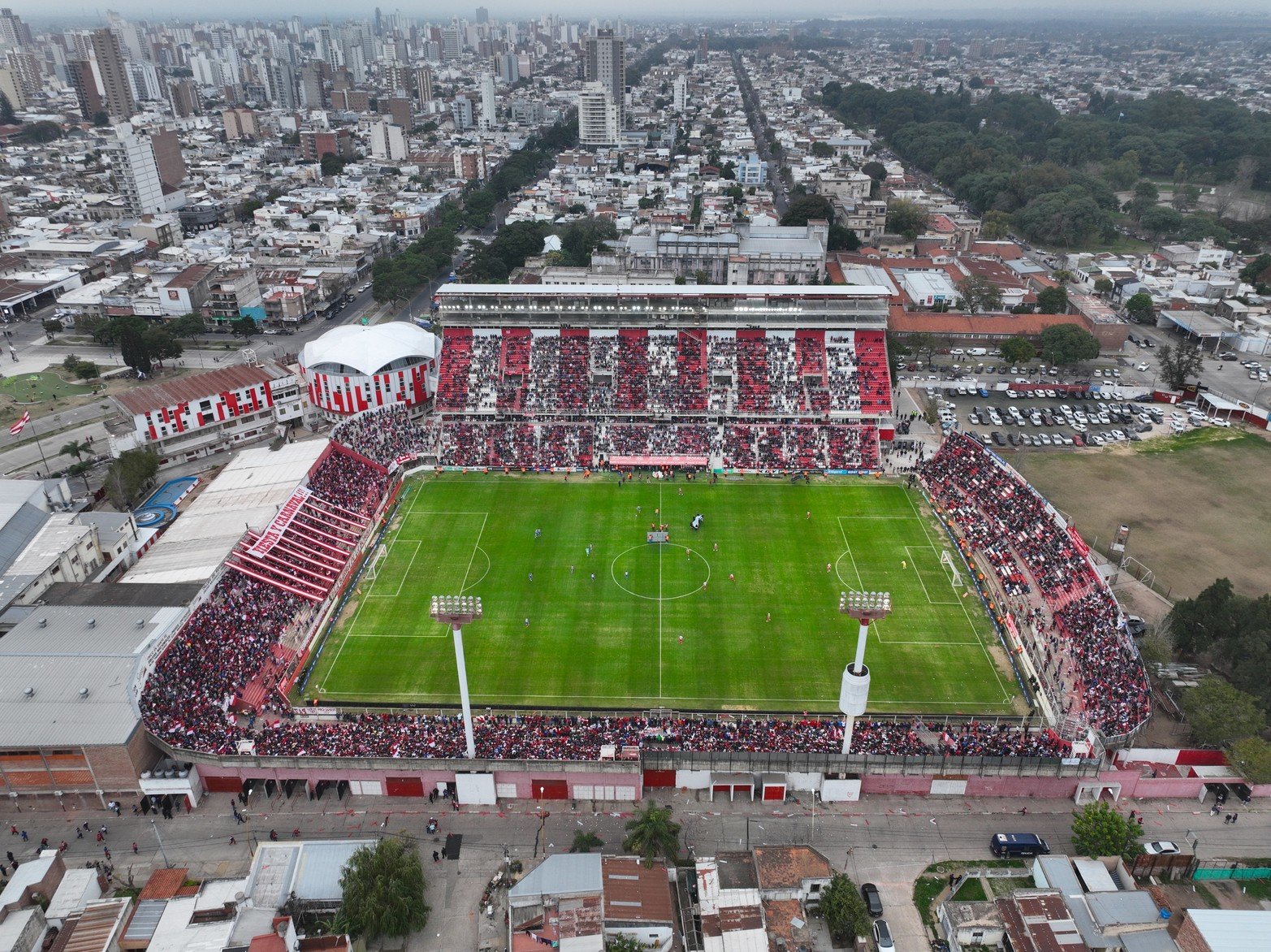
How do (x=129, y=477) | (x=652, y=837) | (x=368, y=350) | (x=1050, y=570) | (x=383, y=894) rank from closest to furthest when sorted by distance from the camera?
(x=383, y=894) < (x=652, y=837) < (x=1050, y=570) < (x=129, y=477) < (x=368, y=350)

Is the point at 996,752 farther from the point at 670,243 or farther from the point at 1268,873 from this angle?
the point at 670,243

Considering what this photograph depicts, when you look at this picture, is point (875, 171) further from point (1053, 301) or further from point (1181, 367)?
point (1181, 367)

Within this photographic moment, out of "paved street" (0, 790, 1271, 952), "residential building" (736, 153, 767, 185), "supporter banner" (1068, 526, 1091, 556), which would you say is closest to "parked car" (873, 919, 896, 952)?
"paved street" (0, 790, 1271, 952)

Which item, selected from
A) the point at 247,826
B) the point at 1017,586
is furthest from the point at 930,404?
the point at 247,826

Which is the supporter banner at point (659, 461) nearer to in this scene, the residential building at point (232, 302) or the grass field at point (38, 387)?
the grass field at point (38, 387)

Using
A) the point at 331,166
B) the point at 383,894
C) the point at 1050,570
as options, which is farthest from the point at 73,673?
the point at 331,166
